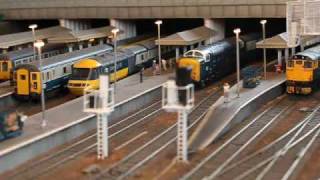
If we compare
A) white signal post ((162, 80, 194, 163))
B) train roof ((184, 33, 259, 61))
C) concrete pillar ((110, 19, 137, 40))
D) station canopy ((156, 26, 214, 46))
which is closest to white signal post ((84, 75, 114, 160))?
white signal post ((162, 80, 194, 163))

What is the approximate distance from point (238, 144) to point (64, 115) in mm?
9378

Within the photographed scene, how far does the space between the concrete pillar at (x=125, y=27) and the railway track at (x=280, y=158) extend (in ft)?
96.6

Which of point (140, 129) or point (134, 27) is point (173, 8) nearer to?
point (134, 27)

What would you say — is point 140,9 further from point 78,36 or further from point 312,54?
point 312,54

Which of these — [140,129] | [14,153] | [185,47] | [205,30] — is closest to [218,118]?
[140,129]

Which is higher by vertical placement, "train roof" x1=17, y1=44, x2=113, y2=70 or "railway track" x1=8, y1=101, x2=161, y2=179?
"train roof" x1=17, y1=44, x2=113, y2=70

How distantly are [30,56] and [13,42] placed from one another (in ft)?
17.0

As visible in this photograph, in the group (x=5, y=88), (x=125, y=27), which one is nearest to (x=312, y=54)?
(x=5, y=88)

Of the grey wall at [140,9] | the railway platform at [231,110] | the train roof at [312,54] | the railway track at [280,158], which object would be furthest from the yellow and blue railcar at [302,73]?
the grey wall at [140,9]

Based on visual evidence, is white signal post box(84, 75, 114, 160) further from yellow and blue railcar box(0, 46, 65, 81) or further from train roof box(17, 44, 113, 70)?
yellow and blue railcar box(0, 46, 65, 81)

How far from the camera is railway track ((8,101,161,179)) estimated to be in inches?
942

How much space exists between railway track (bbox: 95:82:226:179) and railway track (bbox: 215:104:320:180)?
12.2 ft

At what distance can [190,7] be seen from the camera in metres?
52.1

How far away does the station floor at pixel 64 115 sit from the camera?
25984 millimetres
